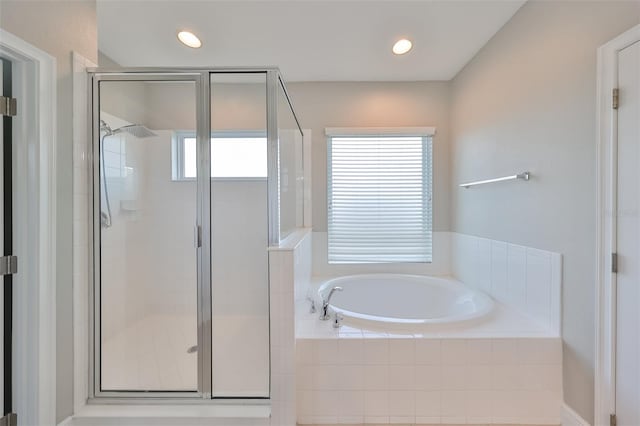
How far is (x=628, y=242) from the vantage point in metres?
1.21

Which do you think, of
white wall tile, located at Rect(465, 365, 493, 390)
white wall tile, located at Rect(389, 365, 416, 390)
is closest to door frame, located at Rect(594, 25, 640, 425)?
white wall tile, located at Rect(465, 365, 493, 390)

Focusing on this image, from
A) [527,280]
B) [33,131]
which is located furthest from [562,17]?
[33,131]

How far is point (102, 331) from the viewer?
1.62m

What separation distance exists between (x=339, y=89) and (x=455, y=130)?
121 centimetres

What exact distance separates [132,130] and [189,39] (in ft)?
2.65

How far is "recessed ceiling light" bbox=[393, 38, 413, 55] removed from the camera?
7.06 feet

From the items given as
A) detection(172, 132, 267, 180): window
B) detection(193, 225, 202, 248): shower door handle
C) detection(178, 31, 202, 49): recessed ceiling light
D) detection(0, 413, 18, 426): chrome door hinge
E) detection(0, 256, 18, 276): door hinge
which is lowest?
detection(0, 413, 18, 426): chrome door hinge

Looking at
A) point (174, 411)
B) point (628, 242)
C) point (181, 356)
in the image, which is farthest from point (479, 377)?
point (181, 356)

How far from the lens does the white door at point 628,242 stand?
3.87 feet

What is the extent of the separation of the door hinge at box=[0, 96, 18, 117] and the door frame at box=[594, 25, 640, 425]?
8.75 ft

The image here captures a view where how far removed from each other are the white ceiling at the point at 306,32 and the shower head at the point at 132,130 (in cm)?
61

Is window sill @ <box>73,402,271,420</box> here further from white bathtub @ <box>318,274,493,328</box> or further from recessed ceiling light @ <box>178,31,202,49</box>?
recessed ceiling light @ <box>178,31,202,49</box>

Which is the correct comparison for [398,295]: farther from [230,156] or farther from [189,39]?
[189,39]

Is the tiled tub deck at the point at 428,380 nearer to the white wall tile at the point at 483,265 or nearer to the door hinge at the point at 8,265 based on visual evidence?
the white wall tile at the point at 483,265
